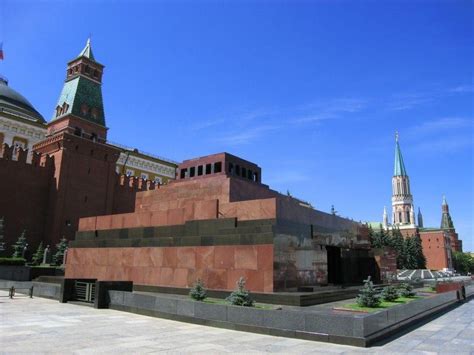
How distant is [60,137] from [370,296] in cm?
3318

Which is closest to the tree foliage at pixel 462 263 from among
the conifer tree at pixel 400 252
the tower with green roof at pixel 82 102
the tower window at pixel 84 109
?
the conifer tree at pixel 400 252

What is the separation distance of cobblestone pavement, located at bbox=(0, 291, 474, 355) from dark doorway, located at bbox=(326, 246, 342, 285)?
19.5ft

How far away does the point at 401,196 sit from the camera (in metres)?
108

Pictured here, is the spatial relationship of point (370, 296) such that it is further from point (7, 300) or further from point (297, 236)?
point (7, 300)

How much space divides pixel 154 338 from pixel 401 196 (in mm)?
110179

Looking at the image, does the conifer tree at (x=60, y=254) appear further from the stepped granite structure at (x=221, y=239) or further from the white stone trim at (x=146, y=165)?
the white stone trim at (x=146, y=165)

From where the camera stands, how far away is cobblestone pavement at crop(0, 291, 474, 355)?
6340 millimetres

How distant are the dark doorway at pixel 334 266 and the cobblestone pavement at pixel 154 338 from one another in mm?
5952

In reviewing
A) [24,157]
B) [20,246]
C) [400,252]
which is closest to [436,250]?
[400,252]

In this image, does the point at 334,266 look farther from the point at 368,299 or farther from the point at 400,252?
the point at 400,252

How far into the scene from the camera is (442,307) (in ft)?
42.4

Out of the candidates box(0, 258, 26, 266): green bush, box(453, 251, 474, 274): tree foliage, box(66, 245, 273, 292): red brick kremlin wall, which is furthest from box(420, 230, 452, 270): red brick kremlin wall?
box(66, 245, 273, 292): red brick kremlin wall

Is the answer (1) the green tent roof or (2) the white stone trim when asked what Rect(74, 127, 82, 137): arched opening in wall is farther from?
(1) the green tent roof

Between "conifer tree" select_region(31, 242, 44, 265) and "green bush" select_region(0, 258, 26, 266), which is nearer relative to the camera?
"green bush" select_region(0, 258, 26, 266)
